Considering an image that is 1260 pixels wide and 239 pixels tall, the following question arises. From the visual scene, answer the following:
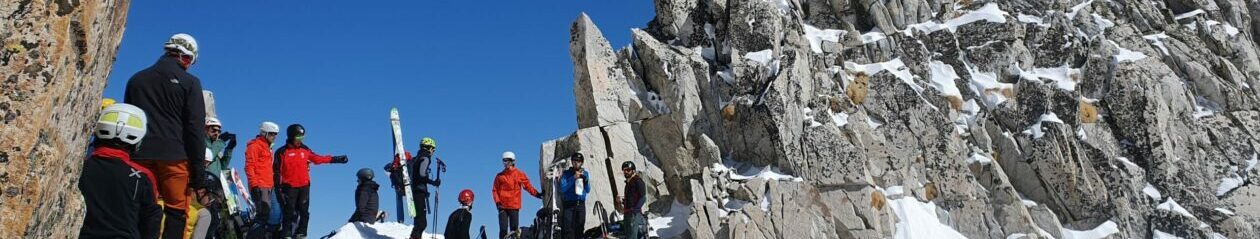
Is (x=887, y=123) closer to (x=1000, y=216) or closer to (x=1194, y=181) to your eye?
(x=1000, y=216)

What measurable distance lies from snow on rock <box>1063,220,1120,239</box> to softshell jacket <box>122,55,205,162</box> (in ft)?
61.6

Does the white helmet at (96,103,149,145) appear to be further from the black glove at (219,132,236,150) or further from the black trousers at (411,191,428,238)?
the black trousers at (411,191,428,238)

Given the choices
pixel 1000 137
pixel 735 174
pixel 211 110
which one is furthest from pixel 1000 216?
pixel 211 110

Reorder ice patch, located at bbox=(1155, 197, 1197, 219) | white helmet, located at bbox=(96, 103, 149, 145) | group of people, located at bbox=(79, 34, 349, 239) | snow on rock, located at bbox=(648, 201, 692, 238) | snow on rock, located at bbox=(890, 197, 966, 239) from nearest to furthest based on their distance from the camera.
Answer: group of people, located at bbox=(79, 34, 349, 239) < white helmet, located at bbox=(96, 103, 149, 145) < snow on rock, located at bbox=(648, 201, 692, 238) < snow on rock, located at bbox=(890, 197, 966, 239) < ice patch, located at bbox=(1155, 197, 1197, 219)

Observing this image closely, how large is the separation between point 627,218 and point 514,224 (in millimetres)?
2187

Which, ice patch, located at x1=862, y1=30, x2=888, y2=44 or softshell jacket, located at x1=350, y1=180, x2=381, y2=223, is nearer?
softshell jacket, located at x1=350, y1=180, x2=381, y2=223

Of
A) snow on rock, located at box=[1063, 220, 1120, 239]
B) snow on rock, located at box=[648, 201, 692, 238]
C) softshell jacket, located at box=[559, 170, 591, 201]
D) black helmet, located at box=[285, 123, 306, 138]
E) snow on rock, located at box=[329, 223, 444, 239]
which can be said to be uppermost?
black helmet, located at box=[285, 123, 306, 138]

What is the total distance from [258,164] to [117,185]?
830cm

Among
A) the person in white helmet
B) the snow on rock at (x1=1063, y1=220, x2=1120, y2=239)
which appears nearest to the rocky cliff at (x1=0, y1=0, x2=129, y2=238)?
the person in white helmet

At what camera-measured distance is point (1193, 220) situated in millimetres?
19234

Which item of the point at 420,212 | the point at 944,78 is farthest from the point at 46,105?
the point at 944,78

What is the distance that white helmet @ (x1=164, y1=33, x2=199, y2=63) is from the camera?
6.11 m

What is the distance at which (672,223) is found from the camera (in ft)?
61.3

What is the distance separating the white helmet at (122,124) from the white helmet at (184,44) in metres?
1.52
